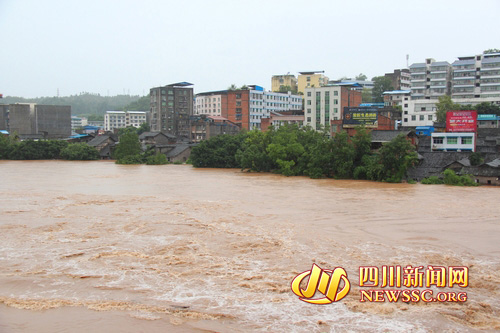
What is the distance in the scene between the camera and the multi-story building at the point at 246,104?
153 feet

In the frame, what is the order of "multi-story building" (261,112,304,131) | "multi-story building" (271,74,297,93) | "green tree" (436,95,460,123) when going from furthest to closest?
"multi-story building" (271,74,297,93) < "multi-story building" (261,112,304,131) < "green tree" (436,95,460,123)

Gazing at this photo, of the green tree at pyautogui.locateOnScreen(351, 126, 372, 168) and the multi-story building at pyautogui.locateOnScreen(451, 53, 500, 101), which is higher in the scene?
the multi-story building at pyautogui.locateOnScreen(451, 53, 500, 101)

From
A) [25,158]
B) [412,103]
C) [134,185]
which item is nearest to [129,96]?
[25,158]

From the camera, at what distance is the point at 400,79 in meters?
52.9

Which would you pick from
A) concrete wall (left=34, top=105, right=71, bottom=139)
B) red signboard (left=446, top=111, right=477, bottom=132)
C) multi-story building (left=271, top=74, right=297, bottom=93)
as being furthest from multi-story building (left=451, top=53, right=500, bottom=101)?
concrete wall (left=34, top=105, right=71, bottom=139)

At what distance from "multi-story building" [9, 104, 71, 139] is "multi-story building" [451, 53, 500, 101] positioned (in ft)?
131

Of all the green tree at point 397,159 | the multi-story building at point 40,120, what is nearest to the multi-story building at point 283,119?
the green tree at point 397,159

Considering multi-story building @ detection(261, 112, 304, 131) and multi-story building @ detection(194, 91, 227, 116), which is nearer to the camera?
→ multi-story building @ detection(261, 112, 304, 131)

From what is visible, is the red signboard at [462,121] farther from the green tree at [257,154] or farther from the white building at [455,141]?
the green tree at [257,154]

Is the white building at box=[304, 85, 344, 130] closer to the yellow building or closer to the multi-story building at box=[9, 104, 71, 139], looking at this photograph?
the yellow building

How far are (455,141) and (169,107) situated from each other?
3176 cm

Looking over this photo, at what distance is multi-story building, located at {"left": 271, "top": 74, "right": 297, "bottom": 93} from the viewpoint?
194 ft

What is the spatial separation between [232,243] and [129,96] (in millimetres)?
122468

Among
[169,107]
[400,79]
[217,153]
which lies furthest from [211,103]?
[400,79]
